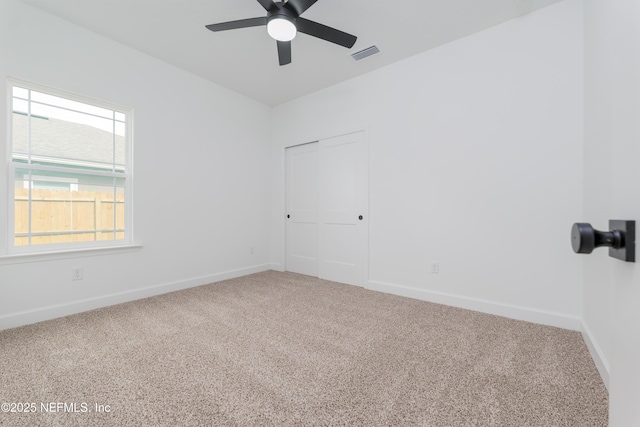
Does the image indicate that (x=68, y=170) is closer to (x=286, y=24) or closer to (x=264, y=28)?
(x=264, y=28)

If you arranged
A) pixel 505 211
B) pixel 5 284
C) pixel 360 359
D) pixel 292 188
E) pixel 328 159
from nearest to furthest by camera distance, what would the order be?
pixel 360 359 < pixel 5 284 < pixel 505 211 < pixel 328 159 < pixel 292 188

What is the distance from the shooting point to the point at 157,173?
3232mm

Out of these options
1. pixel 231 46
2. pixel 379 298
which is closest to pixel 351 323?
pixel 379 298

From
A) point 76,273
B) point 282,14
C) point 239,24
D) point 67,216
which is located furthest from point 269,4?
point 76,273

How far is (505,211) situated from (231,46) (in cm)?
328

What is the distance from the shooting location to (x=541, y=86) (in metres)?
2.39

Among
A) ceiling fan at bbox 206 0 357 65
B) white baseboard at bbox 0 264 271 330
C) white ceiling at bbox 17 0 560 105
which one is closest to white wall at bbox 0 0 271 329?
white baseboard at bbox 0 264 271 330

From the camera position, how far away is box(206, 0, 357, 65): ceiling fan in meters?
2.02

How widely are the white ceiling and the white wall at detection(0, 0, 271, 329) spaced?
0.77 feet

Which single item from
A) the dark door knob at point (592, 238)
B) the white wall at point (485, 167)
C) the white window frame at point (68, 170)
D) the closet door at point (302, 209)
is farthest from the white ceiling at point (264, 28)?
the dark door knob at point (592, 238)

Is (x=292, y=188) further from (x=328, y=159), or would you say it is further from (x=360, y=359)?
(x=360, y=359)

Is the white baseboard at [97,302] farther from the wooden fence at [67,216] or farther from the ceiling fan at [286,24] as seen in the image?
the ceiling fan at [286,24]

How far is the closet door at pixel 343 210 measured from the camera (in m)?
3.57

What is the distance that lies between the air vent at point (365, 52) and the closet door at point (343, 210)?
34.5 inches
